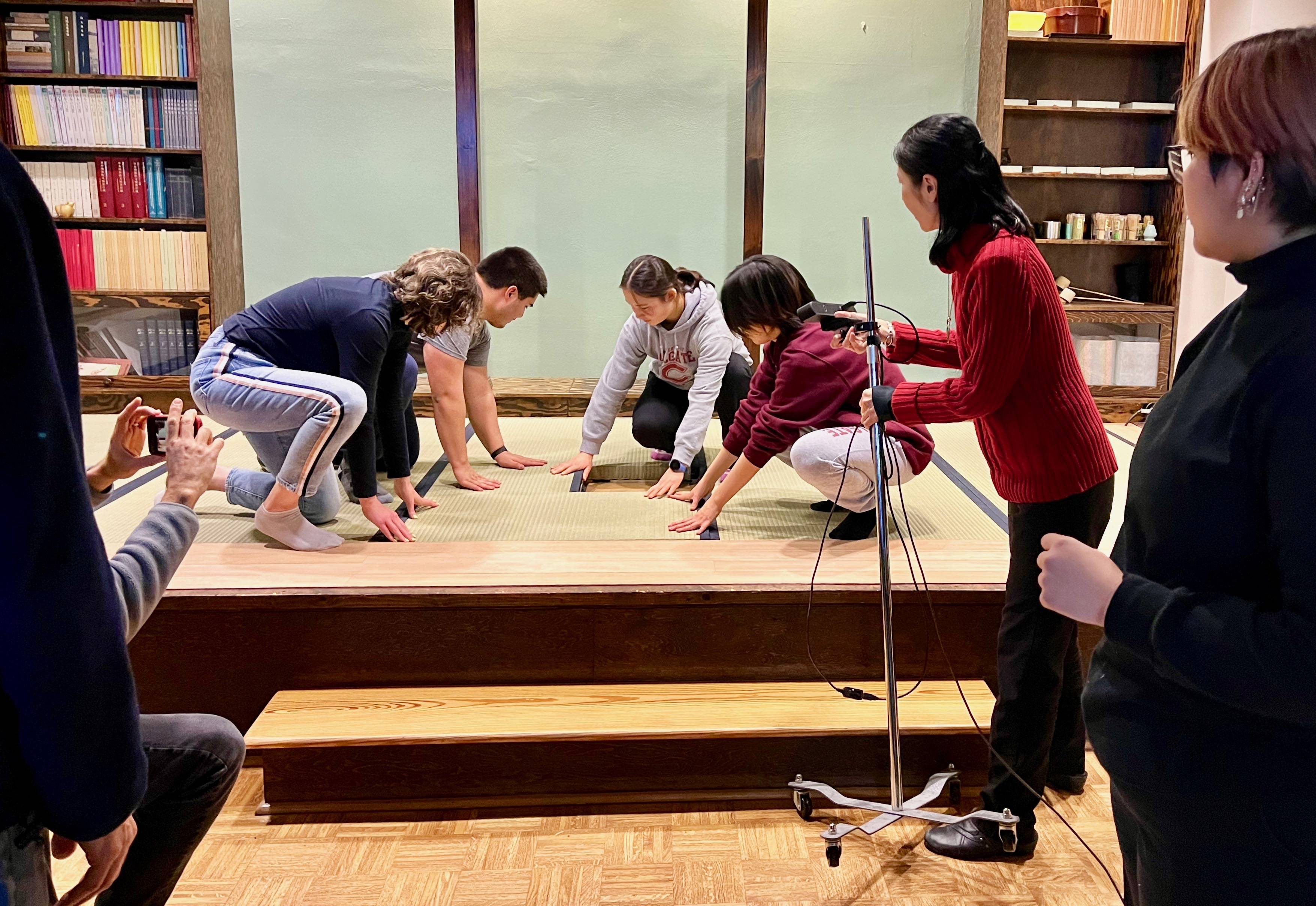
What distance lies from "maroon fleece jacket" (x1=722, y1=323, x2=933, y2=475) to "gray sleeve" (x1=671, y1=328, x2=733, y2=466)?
452 mm

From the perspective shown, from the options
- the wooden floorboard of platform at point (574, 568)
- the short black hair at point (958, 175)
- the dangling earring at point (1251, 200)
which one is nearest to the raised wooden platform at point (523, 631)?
the wooden floorboard of platform at point (574, 568)

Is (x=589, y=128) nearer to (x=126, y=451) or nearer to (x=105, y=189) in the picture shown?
(x=105, y=189)

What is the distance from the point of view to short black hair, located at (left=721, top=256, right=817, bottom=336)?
8.07 ft

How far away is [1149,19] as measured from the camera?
14.3ft

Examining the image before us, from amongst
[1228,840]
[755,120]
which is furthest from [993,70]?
[1228,840]

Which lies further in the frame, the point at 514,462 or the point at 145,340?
the point at 145,340

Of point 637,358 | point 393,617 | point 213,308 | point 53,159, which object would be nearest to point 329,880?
point 393,617

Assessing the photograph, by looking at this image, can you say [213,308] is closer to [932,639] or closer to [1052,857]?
[932,639]

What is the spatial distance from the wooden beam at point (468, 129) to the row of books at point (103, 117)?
1.06 metres

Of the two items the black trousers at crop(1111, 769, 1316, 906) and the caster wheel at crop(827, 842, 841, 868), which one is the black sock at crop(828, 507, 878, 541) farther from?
the black trousers at crop(1111, 769, 1316, 906)

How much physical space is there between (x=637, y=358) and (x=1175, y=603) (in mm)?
2572

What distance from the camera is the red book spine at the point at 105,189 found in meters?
4.48

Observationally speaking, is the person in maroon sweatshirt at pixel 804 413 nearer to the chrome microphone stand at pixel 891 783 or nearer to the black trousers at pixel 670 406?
the chrome microphone stand at pixel 891 783

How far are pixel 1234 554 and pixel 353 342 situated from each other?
2000mm
